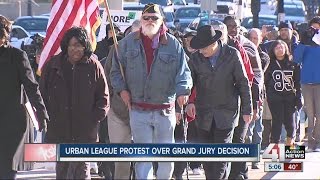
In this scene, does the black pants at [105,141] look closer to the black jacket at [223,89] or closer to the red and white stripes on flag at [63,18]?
the red and white stripes on flag at [63,18]

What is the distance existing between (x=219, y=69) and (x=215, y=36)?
1.18 feet

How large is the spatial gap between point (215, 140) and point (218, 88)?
0.55 m

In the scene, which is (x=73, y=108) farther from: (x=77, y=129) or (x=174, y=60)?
(x=174, y=60)

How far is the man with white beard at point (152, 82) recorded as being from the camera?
30.7 feet

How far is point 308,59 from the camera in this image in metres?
14.8

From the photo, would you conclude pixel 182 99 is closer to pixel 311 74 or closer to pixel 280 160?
pixel 280 160

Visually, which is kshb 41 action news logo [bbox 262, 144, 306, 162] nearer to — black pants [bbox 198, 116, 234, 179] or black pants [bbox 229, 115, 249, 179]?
black pants [bbox 229, 115, 249, 179]

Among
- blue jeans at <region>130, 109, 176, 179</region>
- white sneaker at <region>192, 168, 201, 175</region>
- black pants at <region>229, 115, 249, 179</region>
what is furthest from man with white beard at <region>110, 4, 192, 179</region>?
white sneaker at <region>192, 168, 201, 175</region>

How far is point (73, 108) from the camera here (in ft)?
30.2

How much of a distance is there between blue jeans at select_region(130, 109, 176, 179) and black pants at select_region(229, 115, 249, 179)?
1.37 metres

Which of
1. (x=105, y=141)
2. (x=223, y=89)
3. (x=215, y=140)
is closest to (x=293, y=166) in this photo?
(x=215, y=140)

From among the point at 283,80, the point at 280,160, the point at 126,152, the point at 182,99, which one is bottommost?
the point at 280,160

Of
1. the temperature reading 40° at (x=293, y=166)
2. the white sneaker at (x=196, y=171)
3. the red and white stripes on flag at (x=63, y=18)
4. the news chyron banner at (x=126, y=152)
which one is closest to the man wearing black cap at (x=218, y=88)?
the news chyron banner at (x=126, y=152)

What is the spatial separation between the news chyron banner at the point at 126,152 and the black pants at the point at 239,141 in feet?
3.36
